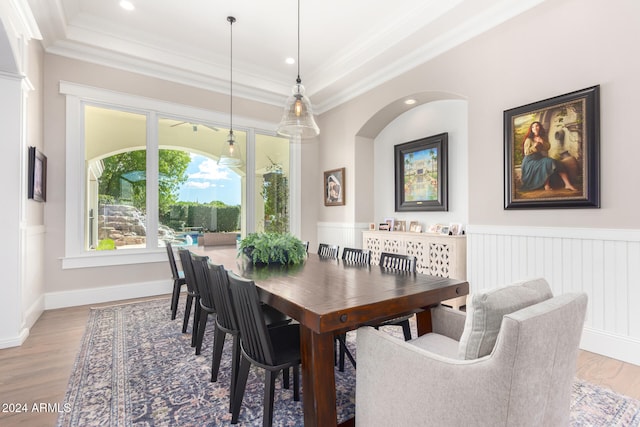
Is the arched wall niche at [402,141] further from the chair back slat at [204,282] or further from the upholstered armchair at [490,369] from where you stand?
the chair back slat at [204,282]

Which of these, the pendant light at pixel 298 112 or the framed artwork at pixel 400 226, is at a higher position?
the pendant light at pixel 298 112

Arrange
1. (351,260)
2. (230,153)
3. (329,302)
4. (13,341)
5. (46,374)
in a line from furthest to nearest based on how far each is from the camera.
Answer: (230,153)
(351,260)
(13,341)
(46,374)
(329,302)

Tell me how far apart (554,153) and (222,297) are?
3.01 meters

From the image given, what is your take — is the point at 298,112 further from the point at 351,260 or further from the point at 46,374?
the point at 46,374

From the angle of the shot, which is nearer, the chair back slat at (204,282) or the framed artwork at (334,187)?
the chair back slat at (204,282)

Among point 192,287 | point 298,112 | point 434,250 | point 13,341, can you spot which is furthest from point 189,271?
point 434,250

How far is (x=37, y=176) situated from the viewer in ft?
11.2

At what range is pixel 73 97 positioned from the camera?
159 inches

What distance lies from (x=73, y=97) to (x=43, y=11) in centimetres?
102

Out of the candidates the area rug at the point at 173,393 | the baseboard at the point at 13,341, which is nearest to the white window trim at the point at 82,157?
the baseboard at the point at 13,341

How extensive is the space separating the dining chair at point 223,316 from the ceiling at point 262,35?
10.0 feet

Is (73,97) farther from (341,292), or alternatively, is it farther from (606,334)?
(606,334)

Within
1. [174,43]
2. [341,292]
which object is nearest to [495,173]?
[341,292]

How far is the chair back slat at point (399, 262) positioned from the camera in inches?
101
